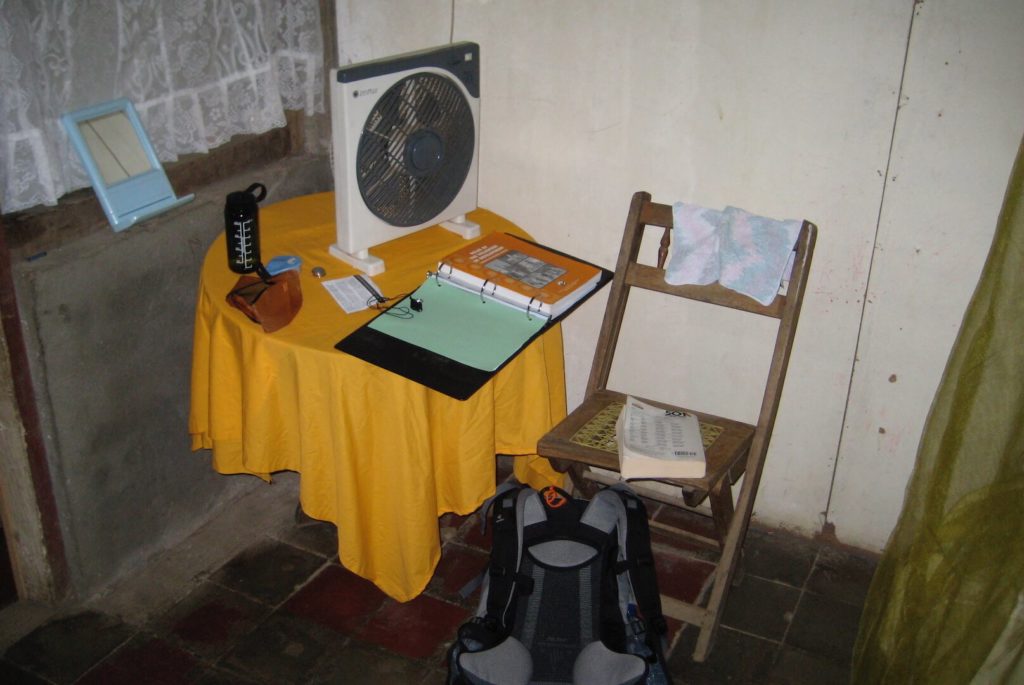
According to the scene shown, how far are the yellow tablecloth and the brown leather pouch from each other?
22mm

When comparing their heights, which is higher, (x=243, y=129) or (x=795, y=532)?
(x=243, y=129)

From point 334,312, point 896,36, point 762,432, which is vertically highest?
point 896,36

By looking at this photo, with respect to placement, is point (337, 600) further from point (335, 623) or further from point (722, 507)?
point (722, 507)

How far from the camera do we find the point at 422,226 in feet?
7.51

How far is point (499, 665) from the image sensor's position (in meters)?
1.96

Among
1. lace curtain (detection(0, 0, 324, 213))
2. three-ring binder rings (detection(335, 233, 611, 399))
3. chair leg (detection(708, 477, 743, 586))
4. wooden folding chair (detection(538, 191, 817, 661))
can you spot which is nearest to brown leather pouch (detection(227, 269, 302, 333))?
three-ring binder rings (detection(335, 233, 611, 399))

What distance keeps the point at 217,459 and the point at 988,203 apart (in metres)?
1.79

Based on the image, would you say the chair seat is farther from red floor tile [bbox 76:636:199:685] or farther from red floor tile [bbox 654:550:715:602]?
red floor tile [bbox 76:636:199:685]

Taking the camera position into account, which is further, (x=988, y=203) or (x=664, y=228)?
(x=664, y=228)

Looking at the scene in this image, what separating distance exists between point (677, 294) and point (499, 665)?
896 mm

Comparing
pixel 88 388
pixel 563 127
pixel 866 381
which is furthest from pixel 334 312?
pixel 866 381

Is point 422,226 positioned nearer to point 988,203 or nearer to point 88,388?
point 88,388

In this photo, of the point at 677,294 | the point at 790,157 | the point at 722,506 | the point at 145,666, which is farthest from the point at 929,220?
the point at 145,666

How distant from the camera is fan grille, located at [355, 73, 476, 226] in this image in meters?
2.06
